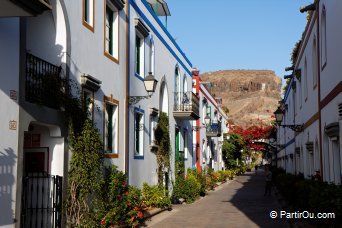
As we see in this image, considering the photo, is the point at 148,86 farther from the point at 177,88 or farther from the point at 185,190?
the point at 177,88

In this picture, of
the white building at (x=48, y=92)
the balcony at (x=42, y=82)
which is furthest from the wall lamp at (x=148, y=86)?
the balcony at (x=42, y=82)

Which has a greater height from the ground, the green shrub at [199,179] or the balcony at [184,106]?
the balcony at [184,106]

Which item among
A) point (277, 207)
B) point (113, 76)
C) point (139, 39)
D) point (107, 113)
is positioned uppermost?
point (139, 39)

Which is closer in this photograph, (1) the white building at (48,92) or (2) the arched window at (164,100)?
(1) the white building at (48,92)

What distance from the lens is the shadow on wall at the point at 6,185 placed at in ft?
25.0

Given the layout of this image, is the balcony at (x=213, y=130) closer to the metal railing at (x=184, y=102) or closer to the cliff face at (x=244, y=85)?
the metal railing at (x=184, y=102)

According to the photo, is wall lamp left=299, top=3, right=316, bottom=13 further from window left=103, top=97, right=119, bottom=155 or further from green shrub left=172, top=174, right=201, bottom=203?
green shrub left=172, top=174, right=201, bottom=203

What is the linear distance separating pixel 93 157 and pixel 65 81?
1.92 meters

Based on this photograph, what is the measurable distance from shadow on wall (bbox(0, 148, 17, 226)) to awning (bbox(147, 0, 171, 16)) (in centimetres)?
1617

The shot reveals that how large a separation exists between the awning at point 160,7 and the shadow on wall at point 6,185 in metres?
16.2

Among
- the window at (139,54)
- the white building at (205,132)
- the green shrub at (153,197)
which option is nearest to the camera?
the green shrub at (153,197)

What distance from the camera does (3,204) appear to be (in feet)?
25.0

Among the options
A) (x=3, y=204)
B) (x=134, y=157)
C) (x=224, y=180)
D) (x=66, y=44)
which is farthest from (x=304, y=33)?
(x=224, y=180)

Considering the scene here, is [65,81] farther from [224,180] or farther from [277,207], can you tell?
[224,180]
